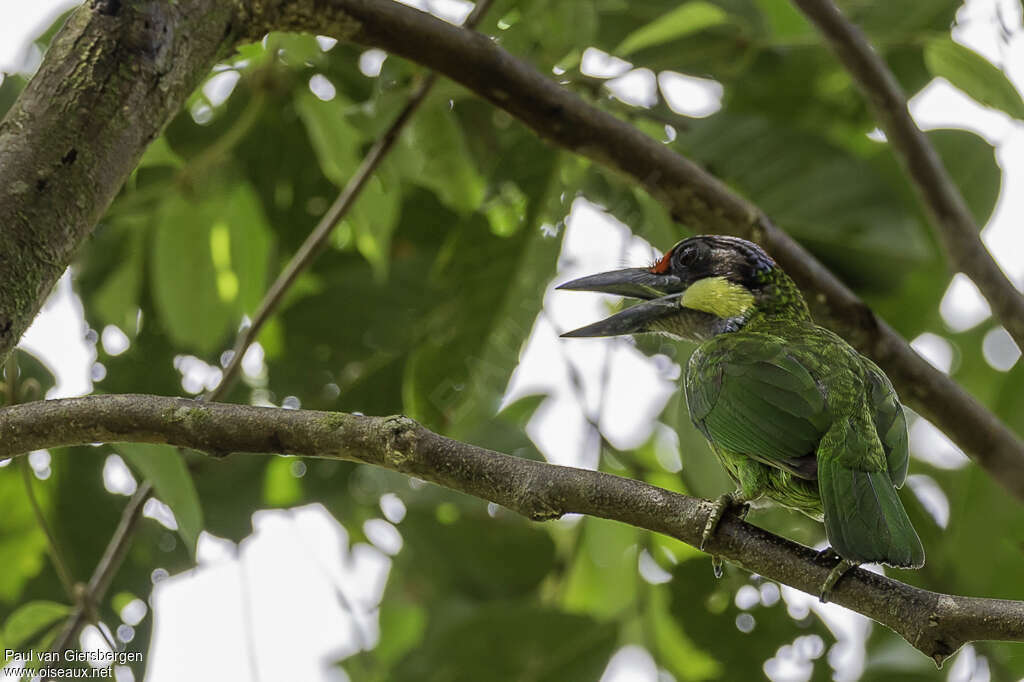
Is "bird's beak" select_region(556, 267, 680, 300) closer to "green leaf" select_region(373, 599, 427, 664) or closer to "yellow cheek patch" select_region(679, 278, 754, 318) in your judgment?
"yellow cheek patch" select_region(679, 278, 754, 318)

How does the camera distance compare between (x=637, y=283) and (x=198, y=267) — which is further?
(x=198, y=267)

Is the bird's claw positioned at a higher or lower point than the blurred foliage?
higher

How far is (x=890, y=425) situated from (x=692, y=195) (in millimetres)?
672

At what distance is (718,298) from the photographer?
2746 millimetres

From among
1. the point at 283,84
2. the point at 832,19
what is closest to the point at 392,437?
the point at 832,19

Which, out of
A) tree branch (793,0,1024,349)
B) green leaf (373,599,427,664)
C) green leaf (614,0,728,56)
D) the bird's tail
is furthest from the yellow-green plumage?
green leaf (373,599,427,664)

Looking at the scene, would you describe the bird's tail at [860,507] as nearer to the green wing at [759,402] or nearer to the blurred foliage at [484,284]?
the green wing at [759,402]

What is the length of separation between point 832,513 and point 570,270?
1.50 meters

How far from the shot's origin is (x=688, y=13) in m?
2.68

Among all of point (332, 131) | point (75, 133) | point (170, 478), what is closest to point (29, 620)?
point (170, 478)

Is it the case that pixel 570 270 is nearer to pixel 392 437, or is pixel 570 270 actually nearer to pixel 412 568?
pixel 412 568

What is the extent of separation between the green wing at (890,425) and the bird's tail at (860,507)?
0.07 meters

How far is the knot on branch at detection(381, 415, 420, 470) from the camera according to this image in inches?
60.8

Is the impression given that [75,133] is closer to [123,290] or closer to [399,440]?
[399,440]
